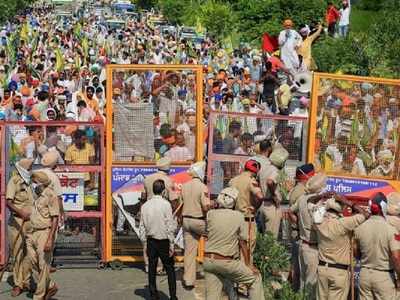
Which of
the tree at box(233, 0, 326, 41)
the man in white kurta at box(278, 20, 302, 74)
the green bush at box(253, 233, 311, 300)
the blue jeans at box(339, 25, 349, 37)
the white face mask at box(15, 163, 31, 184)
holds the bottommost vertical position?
the green bush at box(253, 233, 311, 300)

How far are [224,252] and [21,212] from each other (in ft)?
10.4

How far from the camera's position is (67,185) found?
12914 millimetres

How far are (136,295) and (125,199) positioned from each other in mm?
1580

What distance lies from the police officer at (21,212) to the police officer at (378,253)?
4360 mm

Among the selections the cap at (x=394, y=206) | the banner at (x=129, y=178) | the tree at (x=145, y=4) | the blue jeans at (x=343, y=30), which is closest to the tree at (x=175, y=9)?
the tree at (x=145, y=4)

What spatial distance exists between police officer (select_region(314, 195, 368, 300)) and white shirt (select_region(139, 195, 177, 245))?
2.00 meters

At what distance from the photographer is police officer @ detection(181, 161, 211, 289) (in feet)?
39.3

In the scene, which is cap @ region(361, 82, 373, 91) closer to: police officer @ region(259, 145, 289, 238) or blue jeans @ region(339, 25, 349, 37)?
police officer @ region(259, 145, 289, 238)

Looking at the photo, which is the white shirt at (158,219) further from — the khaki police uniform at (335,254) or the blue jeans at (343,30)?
the blue jeans at (343,30)

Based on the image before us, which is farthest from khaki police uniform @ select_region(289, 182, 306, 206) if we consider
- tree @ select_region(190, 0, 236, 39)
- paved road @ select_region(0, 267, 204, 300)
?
tree @ select_region(190, 0, 236, 39)

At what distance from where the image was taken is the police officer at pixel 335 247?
977 cm

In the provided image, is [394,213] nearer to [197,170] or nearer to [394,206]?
[394,206]

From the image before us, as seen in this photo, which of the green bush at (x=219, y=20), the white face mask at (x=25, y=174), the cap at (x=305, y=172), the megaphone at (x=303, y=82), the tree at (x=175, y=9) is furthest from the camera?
the tree at (x=175, y=9)

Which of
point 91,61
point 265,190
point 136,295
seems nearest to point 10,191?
point 136,295
